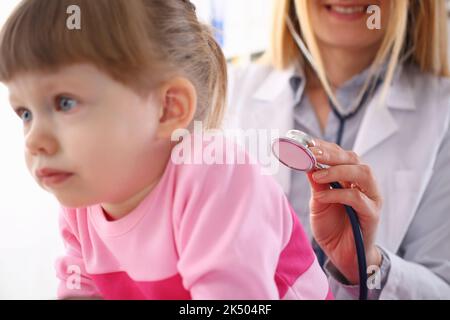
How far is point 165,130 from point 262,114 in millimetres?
503

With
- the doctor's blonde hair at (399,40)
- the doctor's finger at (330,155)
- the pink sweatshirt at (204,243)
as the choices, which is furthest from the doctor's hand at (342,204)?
the doctor's blonde hair at (399,40)

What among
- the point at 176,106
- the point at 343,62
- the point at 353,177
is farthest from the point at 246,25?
the point at 176,106

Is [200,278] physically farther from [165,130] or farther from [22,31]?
[22,31]

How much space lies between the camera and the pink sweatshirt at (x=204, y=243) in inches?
19.6

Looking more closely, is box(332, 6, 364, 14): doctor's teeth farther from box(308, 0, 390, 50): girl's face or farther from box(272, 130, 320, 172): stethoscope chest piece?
box(272, 130, 320, 172): stethoscope chest piece

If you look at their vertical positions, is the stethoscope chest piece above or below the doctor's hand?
above

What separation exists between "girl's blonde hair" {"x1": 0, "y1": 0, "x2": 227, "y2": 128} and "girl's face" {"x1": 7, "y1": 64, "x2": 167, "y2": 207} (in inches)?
0.5

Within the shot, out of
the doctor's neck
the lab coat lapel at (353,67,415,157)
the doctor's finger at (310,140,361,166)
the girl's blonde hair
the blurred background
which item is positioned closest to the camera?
the girl's blonde hair

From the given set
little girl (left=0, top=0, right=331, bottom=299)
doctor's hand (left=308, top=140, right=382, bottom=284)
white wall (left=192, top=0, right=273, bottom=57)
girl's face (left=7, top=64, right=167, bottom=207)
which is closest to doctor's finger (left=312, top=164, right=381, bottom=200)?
doctor's hand (left=308, top=140, right=382, bottom=284)

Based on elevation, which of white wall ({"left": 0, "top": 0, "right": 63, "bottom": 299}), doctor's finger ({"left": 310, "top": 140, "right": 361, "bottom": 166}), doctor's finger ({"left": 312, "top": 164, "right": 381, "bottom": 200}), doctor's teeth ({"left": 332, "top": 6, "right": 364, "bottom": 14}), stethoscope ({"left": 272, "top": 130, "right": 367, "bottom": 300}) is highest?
doctor's teeth ({"left": 332, "top": 6, "right": 364, "bottom": 14})

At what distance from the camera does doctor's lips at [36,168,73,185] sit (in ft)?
1.69

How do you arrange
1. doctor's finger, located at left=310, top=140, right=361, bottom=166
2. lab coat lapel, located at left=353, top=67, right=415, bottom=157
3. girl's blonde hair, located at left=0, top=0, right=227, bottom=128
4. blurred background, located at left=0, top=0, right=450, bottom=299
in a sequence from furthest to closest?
1. lab coat lapel, located at left=353, top=67, right=415, bottom=157
2. blurred background, located at left=0, top=0, right=450, bottom=299
3. doctor's finger, located at left=310, top=140, right=361, bottom=166
4. girl's blonde hair, located at left=0, top=0, right=227, bottom=128

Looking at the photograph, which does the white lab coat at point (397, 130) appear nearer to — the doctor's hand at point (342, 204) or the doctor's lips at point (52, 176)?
the doctor's hand at point (342, 204)

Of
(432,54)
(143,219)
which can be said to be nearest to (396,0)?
(432,54)
